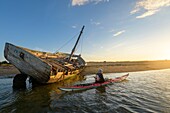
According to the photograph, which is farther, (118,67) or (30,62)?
(118,67)

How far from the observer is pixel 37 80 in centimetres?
1788

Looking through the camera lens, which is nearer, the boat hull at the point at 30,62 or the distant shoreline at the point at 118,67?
the boat hull at the point at 30,62

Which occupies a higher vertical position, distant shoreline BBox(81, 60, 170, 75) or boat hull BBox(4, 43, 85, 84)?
boat hull BBox(4, 43, 85, 84)

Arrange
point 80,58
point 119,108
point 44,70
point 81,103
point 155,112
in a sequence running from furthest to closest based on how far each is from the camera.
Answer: point 80,58 < point 44,70 < point 81,103 < point 119,108 < point 155,112

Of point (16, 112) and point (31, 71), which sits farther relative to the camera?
point (31, 71)

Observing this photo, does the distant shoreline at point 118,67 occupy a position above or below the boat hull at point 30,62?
below

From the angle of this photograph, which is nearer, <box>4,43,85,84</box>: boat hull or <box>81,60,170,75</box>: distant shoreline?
<box>4,43,85,84</box>: boat hull

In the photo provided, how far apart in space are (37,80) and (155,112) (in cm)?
1311

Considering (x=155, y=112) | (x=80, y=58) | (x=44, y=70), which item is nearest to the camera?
(x=155, y=112)

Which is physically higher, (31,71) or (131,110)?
(31,71)

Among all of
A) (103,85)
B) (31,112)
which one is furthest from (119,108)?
(103,85)

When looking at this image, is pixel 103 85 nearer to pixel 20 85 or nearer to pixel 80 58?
pixel 20 85

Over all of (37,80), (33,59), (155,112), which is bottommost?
(155,112)

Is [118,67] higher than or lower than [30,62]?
lower
